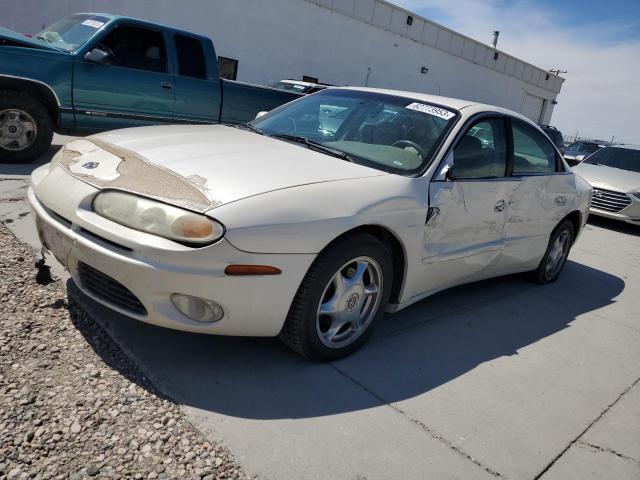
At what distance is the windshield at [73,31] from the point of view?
20.8ft

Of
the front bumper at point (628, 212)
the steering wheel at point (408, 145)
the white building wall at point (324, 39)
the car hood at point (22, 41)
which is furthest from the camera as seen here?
the white building wall at point (324, 39)

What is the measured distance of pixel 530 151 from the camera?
13.9ft

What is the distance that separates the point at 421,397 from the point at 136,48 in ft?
19.0

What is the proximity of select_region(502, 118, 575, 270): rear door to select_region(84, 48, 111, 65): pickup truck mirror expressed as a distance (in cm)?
459

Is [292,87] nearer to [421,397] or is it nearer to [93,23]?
[93,23]

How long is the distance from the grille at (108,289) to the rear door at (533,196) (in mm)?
2679

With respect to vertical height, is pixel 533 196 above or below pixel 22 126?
above

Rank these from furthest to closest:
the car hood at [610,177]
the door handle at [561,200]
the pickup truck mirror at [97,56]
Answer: the car hood at [610,177], the pickup truck mirror at [97,56], the door handle at [561,200]

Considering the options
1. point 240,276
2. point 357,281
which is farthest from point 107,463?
point 357,281

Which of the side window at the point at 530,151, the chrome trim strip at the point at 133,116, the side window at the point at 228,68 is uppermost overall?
the side window at the point at 228,68

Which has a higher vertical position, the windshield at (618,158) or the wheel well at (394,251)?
the windshield at (618,158)

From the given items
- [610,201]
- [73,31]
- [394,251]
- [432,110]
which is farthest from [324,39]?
[394,251]

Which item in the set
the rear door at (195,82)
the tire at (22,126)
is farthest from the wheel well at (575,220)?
the tire at (22,126)

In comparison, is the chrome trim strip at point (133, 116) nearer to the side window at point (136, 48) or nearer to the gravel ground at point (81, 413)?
the side window at point (136, 48)
